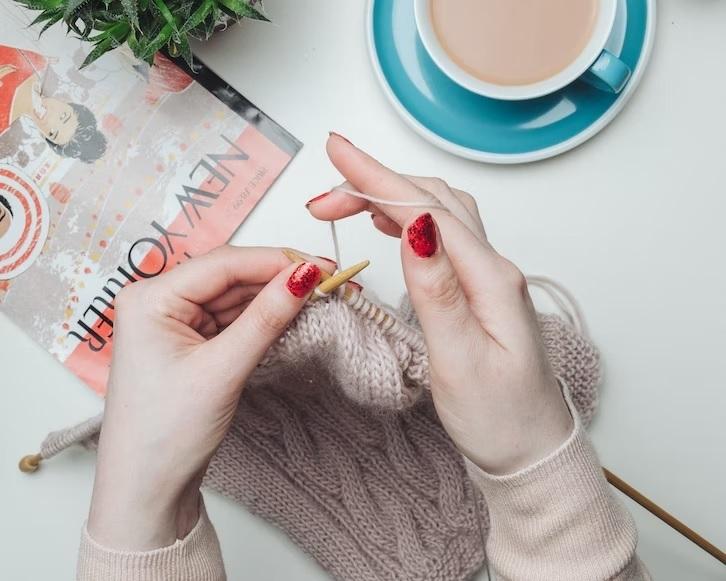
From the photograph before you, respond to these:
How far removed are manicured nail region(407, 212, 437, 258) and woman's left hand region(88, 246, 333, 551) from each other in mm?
96

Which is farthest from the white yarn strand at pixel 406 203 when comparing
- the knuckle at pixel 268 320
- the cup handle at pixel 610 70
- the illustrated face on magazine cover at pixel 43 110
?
the illustrated face on magazine cover at pixel 43 110

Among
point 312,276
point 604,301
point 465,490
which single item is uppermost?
point 604,301

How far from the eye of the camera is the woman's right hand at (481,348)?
0.56 meters

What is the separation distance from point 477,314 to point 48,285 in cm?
53

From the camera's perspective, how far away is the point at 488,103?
79cm

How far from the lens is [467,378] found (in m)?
0.57

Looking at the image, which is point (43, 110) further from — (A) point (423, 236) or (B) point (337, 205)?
(A) point (423, 236)

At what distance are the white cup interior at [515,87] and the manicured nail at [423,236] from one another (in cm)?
26

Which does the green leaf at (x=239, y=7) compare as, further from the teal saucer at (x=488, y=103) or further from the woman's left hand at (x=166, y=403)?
the woman's left hand at (x=166, y=403)

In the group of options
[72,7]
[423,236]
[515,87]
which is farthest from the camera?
[515,87]

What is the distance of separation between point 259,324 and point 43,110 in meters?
0.45

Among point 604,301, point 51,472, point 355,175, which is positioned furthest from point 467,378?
point 51,472

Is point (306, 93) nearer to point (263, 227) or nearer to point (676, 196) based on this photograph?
point (263, 227)

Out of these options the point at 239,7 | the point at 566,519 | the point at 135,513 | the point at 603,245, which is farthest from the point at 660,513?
the point at 239,7
